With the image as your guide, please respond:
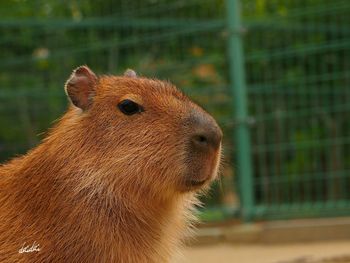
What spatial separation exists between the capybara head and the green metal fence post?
4448mm

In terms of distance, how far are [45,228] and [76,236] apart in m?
0.14

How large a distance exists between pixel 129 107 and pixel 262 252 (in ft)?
11.4

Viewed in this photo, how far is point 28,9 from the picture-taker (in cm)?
934

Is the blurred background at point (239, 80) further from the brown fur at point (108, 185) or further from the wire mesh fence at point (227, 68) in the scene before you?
the brown fur at point (108, 185)

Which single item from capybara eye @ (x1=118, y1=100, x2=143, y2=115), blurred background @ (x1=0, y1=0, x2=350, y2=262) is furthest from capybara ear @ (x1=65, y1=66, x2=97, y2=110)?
blurred background @ (x1=0, y1=0, x2=350, y2=262)

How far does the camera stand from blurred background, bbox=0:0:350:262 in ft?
25.3

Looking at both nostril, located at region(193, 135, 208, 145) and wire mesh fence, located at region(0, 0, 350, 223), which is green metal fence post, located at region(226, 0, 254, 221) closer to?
wire mesh fence, located at region(0, 0, 350, 223)

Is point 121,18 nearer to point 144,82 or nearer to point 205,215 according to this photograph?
point 205,215

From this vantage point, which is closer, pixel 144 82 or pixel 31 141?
pixel 144 82

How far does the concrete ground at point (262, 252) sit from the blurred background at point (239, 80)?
0.06 meters

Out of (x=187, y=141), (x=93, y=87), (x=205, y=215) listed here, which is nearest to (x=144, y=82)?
(x=93, y=87)

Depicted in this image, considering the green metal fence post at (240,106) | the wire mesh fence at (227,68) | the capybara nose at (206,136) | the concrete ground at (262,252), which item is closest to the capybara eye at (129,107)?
the capybara nose at (206,136)

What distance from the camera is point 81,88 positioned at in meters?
3.41

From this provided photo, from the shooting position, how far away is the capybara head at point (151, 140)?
3084mm
